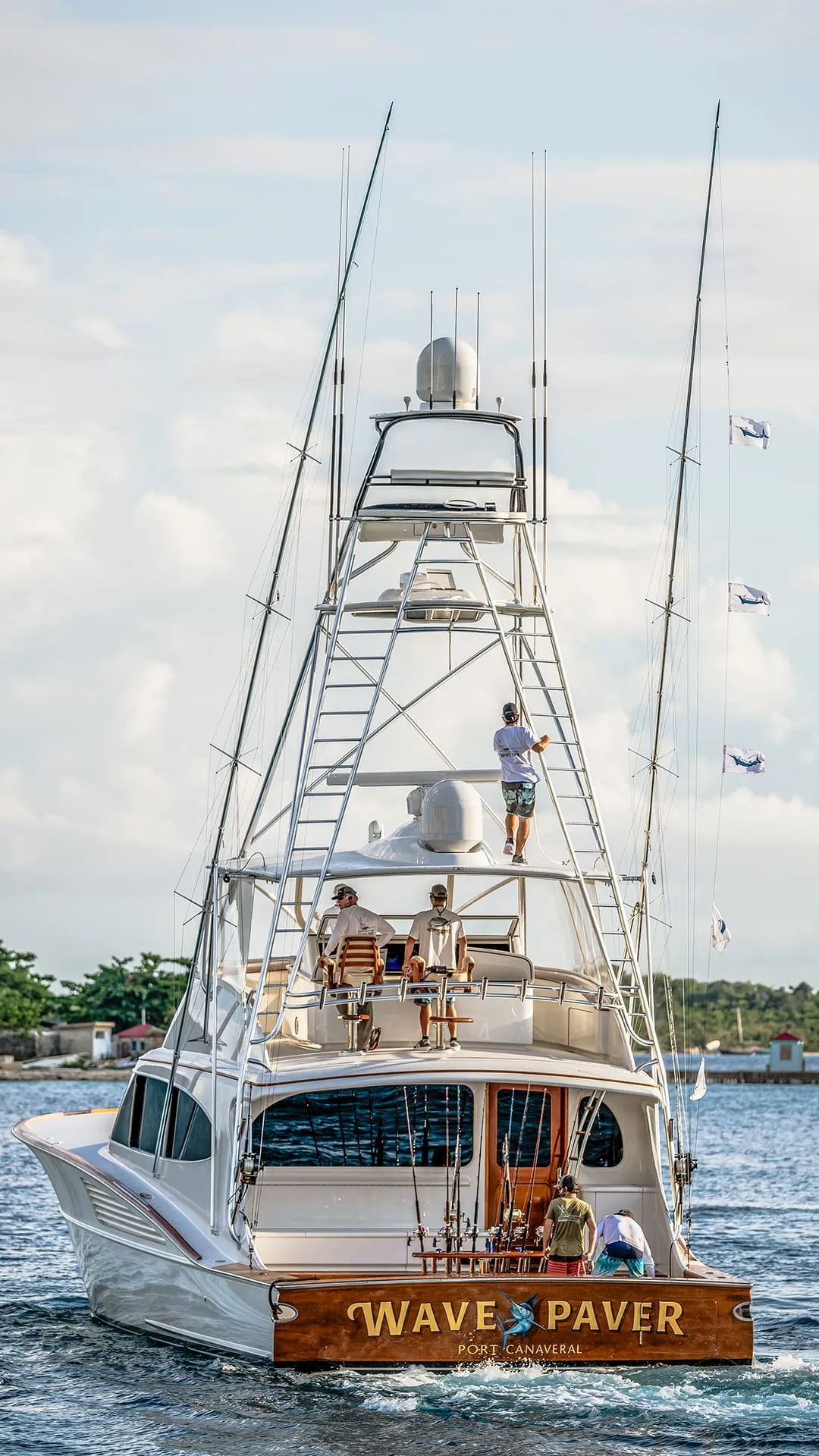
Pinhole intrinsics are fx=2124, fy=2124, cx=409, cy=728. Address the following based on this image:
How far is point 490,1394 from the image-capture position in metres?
16.6

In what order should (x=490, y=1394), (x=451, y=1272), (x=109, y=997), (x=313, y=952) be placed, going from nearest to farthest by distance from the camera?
(x=490, y=1394) < (x=451, y=1272) < (x=313, y=952) < (x=109, y=997)

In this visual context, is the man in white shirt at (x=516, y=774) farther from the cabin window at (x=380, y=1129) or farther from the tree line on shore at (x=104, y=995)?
the tree line on shore at (x=104, y=995)

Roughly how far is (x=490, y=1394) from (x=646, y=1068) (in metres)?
3.88

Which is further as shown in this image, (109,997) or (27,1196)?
(109,997)

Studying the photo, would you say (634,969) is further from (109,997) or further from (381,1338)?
(109,997)

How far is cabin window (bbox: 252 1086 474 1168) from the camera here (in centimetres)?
1912

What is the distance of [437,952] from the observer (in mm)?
19922

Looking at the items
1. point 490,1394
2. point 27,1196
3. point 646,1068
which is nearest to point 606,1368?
point 490,1394

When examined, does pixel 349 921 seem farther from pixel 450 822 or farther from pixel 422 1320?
pixel 422 1320

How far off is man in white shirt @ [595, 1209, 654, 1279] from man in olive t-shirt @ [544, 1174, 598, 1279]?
0.16 metres

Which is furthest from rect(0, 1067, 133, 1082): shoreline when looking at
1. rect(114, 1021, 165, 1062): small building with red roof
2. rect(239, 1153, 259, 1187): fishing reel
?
rect(239, 1153, 259, 1187): fishing reel

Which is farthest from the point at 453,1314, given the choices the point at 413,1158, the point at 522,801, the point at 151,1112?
the point at 151,1112

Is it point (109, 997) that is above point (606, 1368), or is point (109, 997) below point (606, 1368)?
above

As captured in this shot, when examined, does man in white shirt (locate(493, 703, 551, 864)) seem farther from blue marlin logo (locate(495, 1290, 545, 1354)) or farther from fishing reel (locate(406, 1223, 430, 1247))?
blue marlin logo (locate(495, 1290, 545, 1354))
